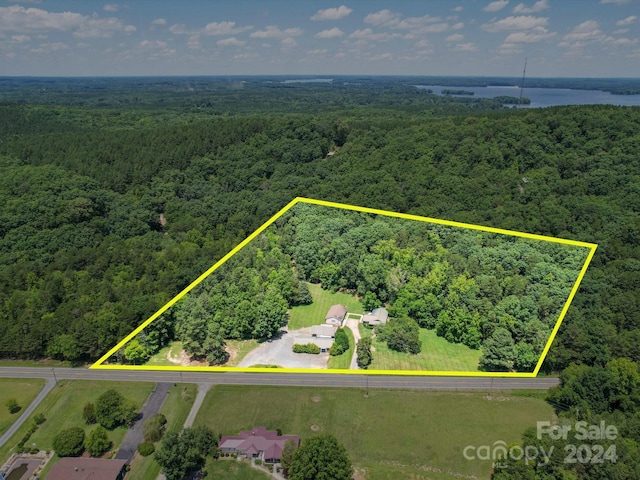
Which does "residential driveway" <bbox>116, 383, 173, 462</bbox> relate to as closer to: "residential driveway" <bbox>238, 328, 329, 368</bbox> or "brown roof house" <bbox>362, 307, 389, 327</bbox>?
"residential driveway" <bbox>238, 328, 329, 368</bbox>

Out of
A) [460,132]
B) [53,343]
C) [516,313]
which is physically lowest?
[53,343]

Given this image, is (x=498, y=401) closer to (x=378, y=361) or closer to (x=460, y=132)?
(x=378, y=361)

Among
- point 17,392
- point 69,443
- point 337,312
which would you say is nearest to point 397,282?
point 337,312

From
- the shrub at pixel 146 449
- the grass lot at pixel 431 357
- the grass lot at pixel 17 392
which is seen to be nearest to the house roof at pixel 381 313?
the grass lot at pixel 431 357

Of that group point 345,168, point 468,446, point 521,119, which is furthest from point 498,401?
point 521,119

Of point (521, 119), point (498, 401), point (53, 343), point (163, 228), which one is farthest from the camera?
point (521, 119)

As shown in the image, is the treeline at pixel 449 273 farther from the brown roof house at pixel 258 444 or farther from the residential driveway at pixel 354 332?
the brown roof house at pixel 258 444

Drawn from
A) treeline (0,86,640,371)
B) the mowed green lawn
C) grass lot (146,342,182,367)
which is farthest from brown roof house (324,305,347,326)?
the mowed green lawn
